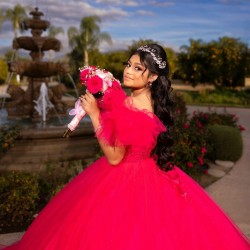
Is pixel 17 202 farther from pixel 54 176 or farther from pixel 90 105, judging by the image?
pixel 90 105

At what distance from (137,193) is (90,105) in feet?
2.42

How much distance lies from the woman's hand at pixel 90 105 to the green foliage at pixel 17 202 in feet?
9.83

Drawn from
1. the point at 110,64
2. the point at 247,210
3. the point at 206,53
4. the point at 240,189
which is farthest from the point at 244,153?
the point at 110,64

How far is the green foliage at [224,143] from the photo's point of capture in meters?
9.28

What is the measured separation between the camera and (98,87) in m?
2.98

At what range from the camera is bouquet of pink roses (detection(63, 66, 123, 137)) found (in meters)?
2.98

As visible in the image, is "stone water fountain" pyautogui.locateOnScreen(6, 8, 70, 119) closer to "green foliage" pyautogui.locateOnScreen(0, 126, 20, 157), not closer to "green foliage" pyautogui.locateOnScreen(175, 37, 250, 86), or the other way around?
"green foliage" pyautogui.locateOnScreen(0, 126, 20, 157)

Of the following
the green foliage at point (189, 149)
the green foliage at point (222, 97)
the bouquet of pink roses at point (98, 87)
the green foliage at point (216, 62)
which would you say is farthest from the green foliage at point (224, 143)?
the green foliage at point (216, 62)

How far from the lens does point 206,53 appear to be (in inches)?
1167

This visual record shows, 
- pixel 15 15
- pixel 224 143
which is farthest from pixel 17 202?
pixel 15 15

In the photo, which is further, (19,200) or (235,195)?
(235,195)

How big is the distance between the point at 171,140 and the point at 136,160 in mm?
368

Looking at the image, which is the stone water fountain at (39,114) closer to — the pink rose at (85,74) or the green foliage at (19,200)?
the green foliage at (19,200)

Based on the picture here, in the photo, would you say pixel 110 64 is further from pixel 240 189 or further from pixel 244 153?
pixel 240 189
